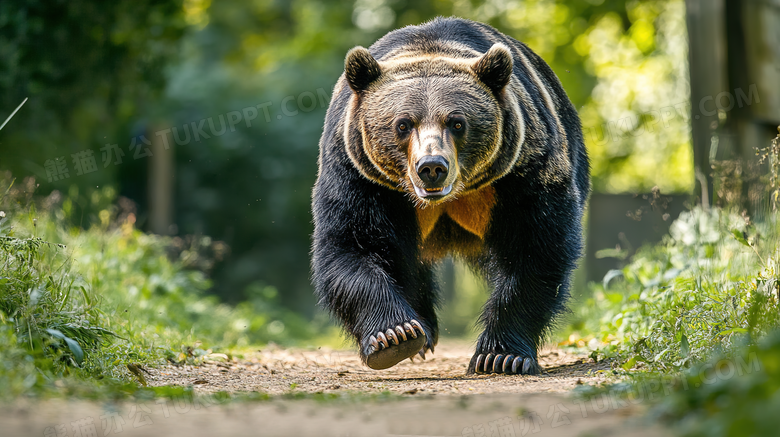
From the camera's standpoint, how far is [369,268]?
4.99 m

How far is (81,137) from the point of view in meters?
10.9

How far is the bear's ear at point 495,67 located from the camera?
5.02 m

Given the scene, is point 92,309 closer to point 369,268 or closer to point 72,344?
point 72,344

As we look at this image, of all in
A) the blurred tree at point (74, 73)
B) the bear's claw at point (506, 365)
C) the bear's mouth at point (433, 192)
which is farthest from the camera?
the blurred tree at point (74, 73)

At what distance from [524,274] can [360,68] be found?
1.72 meters

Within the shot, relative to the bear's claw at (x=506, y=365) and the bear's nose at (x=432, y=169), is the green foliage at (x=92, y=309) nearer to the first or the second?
the bear's nose at (x=432, y=169)

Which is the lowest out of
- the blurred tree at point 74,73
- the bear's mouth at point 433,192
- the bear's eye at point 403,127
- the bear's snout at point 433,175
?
the bear's mouth at point 433,192

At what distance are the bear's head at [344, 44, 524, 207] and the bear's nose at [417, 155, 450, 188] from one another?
0.06m

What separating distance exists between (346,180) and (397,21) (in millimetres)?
11615

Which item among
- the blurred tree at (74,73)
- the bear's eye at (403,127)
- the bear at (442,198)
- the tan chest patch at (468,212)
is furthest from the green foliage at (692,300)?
the blurred tree at (74,73)

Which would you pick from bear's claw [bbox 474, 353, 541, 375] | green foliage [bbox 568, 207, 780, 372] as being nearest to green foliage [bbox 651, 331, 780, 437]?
green foliage [bbox 568, 207, 780, 372]

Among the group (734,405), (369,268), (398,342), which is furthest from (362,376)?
(734,405)

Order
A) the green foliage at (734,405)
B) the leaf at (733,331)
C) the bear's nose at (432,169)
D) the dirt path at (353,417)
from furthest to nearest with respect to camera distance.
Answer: the bear's nose at (432,169) → the leaf at (733,331) → the dirt path at (353,417) → the green foliage at (734,405)

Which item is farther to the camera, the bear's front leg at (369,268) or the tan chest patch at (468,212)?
the tan chest patch at (468,212)
